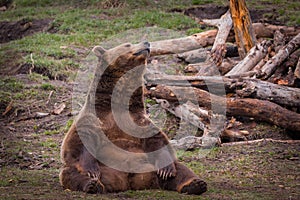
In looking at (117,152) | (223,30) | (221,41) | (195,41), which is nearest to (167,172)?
(117,152)

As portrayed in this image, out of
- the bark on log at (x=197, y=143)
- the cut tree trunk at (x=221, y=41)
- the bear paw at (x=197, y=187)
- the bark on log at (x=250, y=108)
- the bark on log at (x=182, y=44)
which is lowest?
the bark on log at (x=197, y=143)

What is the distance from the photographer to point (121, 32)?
1470 cm

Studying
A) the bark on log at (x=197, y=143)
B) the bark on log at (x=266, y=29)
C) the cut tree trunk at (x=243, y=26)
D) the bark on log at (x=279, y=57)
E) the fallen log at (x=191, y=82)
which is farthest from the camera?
the bark on log at (x=266, y=29)

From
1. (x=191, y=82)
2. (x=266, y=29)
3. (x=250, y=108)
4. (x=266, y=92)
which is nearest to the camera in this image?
(x=250, y=108)

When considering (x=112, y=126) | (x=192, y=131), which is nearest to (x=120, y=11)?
(x=192, y=131)

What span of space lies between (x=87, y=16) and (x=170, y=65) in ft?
15.0

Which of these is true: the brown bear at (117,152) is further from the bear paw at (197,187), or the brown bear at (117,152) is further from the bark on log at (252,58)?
the bark on log at (252,58)

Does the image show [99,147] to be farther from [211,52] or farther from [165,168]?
[211,52]

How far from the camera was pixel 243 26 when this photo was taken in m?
11.7

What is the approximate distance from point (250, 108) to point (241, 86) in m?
0.46

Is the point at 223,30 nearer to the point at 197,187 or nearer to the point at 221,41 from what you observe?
the point at 221,41

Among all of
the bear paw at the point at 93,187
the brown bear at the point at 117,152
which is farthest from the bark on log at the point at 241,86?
the bear paw at the point at 93,187

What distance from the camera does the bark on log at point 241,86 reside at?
30.9 ft

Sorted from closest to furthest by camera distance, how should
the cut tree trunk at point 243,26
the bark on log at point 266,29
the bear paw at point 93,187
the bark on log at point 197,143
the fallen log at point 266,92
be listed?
the bear paw at point 93,187, the bark on log at point 197,143, the fallen log at point 266,92, the cut tree trunk at point 243,26, the bark on log at point 266,29
